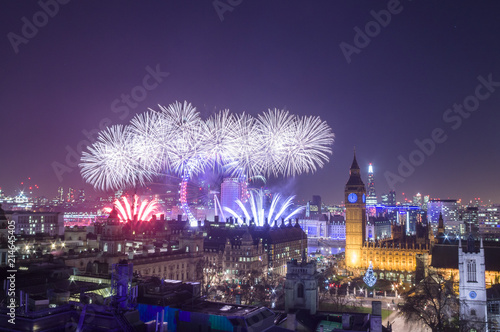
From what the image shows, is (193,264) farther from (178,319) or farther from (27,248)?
(178,319)

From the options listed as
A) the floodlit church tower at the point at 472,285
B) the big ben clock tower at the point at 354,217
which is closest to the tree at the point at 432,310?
the floodlit church tower at the point at 472,285

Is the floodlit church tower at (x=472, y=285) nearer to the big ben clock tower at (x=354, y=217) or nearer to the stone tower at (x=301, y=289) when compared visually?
the stone tower at (x=301, y=289)

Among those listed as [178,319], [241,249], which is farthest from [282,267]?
[178,319]

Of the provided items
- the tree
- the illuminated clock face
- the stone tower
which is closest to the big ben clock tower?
the illuminated clock face

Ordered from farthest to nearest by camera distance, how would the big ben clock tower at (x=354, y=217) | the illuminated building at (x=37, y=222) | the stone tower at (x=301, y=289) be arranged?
the big ben clock tower at (x=354, y=217) < the illuminated building at (x=37, y=222) < the stone tower at (x=301, y=289)

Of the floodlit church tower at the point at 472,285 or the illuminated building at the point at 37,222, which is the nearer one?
the floodlit church tower at the point at 472,285

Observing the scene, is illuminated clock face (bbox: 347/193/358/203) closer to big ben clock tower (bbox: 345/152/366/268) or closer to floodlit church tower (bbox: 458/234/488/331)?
big ben clock tower (bbox: 345/152/366/268)
